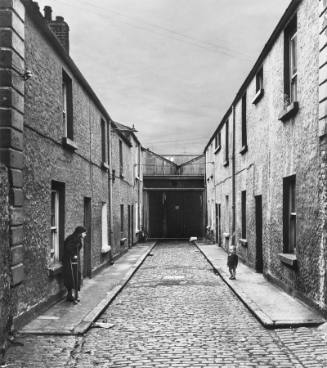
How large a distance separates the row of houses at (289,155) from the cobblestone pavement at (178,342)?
134 cm

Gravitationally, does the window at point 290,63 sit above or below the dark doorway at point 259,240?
above

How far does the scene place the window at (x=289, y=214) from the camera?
11148 millimetres

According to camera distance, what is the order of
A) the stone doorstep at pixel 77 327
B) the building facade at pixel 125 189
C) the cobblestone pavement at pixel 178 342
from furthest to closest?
the building facade at pixel 125 189, the stone doorstep at pixel 77 327, the cobblestone pavement at pixel 178 342

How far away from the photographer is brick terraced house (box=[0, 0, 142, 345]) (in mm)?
7238

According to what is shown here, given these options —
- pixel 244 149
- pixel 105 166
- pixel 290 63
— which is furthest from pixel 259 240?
pixel 105 166

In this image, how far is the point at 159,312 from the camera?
9492 millimetres

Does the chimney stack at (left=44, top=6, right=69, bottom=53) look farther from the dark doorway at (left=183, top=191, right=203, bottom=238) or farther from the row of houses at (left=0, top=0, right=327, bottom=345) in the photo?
the dark doorway at (left=183, top=191, right=203, bottom=238)

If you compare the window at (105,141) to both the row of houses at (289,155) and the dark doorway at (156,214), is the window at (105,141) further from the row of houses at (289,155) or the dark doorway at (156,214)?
the dark doorway at (156,214)

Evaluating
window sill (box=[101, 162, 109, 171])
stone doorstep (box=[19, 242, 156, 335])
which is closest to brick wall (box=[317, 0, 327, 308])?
stone doorstep (box=[19, 242, 156, 335])

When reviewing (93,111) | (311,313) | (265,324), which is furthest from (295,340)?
(93,111)

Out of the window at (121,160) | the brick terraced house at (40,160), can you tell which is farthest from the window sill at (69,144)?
the window at (121,160)

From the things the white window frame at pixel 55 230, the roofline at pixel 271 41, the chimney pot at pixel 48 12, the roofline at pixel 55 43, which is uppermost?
the chimney pot at pixel 48 12

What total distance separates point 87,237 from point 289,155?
21.5ft

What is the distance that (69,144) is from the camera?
→ 37.0 feet
